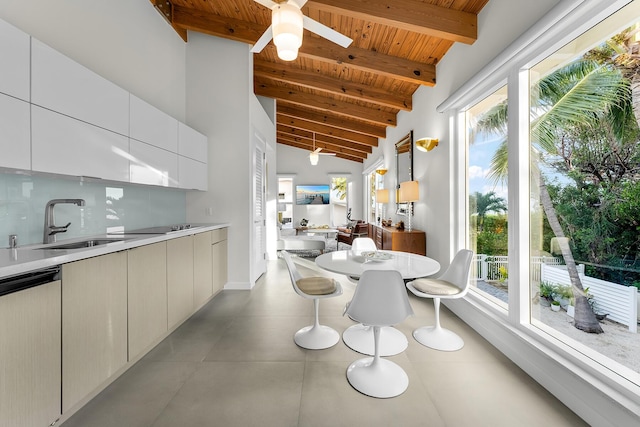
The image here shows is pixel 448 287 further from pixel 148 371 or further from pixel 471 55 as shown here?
pixel 148 371

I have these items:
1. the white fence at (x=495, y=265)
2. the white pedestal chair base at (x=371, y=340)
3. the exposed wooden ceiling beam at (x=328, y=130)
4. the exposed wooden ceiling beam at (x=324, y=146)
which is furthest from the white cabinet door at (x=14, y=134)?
the exposed wooden ceiling beam at (x=324, y=146)

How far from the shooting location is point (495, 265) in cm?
251

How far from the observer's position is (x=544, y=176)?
1926 mm

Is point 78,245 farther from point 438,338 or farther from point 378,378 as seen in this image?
point 438,338

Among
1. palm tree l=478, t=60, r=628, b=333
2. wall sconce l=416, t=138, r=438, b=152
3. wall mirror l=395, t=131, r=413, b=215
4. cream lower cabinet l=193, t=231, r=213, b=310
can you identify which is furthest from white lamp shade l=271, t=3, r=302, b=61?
wall mirror l=395, t=131, r=413, b=215

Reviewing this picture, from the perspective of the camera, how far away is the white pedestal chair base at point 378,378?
1.68 meters

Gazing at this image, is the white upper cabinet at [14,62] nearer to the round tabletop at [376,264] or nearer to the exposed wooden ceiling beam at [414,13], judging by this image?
the round tabletop at [376,264]

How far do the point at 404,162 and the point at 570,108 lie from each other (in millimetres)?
2886

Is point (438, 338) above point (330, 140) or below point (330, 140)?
below

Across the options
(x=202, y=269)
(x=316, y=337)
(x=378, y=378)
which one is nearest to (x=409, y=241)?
(x=316, y=337)

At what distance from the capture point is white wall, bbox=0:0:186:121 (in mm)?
1898

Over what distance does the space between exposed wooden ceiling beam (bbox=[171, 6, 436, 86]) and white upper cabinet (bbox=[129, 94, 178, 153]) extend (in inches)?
59.8

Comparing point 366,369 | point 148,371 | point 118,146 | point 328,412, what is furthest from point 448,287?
point 118,146

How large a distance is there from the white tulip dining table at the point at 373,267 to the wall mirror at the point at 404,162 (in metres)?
2.21
